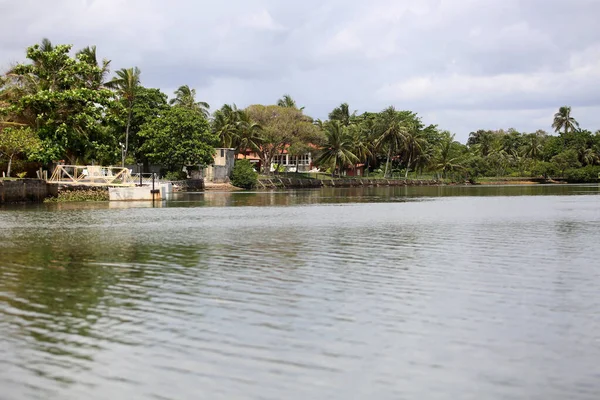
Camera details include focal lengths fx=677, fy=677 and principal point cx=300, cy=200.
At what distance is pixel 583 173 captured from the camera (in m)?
137

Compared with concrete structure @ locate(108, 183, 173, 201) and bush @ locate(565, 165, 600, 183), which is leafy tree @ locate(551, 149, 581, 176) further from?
concrete structure @ locate(108, 183, 173, 201)

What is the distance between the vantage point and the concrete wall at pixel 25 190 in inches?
2119

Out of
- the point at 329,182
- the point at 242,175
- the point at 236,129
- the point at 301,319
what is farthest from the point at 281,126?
the point at 301,319

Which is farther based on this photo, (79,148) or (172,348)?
(79,148)

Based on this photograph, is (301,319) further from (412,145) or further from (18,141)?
(412,145)

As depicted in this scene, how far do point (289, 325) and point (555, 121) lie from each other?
509 feet

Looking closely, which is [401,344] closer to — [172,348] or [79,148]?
[172,348]

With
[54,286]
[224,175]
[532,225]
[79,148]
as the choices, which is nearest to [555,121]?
[224,175]

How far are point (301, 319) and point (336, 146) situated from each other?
326ft

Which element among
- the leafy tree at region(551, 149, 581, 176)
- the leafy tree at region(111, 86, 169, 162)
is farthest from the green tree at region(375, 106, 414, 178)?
the leafy tree at region(111, 86, 169, 162)

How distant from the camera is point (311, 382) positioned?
353 inches

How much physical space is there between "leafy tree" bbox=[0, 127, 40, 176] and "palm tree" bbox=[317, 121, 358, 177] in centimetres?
5967

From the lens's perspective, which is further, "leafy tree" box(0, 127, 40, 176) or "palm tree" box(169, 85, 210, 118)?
"palm tree" box(169, 85, 210, 118)

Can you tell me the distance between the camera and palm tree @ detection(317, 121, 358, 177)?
11050 cm
